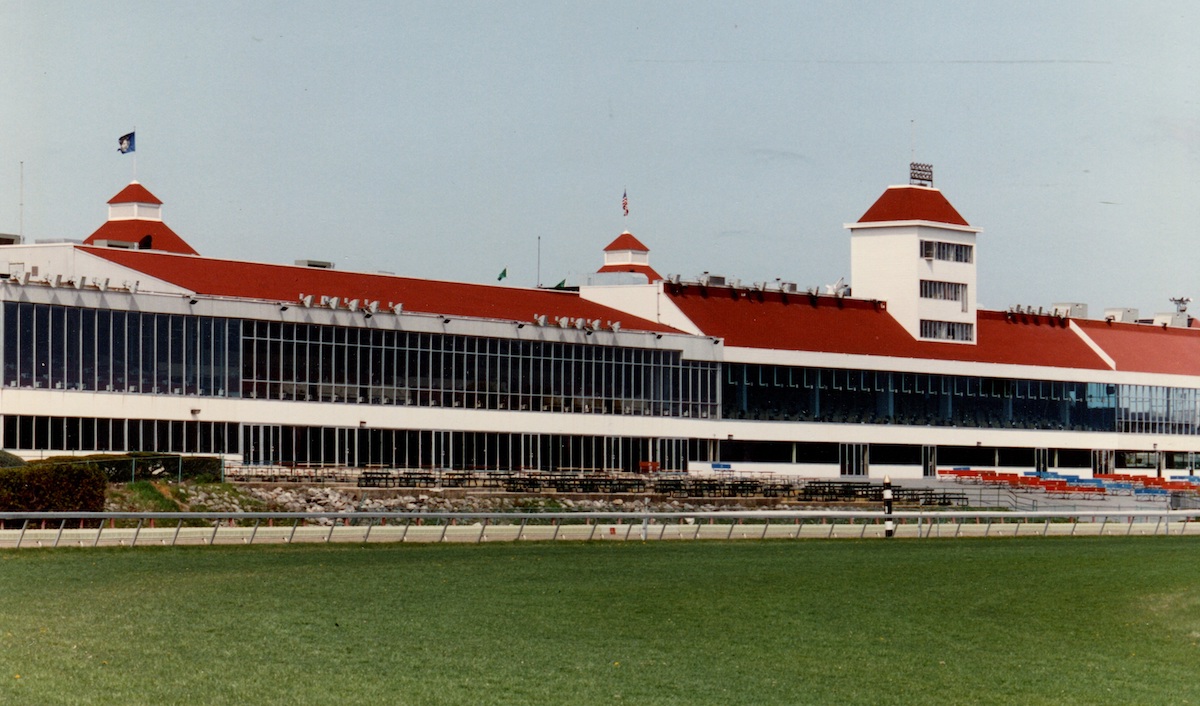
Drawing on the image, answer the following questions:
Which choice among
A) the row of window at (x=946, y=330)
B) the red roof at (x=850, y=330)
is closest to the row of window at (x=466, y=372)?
the red roof at (x=850, y=330)

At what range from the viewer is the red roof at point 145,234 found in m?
90.4

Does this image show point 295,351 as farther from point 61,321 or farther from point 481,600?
point 481,600

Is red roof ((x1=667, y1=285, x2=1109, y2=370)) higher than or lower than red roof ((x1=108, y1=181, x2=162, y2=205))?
lower

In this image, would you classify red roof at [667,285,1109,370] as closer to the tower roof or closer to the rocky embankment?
the rocky embankment

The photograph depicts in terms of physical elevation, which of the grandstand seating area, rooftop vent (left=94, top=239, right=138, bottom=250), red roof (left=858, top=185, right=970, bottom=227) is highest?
red roof (left=858, top=185, right=970, bottom=227)

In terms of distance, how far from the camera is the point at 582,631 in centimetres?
2097

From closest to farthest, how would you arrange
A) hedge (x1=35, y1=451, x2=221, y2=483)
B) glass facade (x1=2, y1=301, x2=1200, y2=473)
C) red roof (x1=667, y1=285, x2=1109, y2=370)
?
hedge (x1=35, y1=451, x2=221, y2=483), glass facade (x1=2, y1=301, x2=1200, y2=473), red roof (x1=667, y1=285, x2=1109, y2=370)

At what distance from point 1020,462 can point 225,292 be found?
46658 mm

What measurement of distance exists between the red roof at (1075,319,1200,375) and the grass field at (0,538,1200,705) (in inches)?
2885

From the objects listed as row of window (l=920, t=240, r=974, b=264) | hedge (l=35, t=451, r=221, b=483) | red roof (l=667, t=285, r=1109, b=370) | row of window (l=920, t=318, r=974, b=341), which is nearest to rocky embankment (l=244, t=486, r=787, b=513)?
hedge (l=35, t=451, r=221, b=483)

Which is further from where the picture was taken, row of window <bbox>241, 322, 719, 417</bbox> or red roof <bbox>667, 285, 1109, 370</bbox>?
red roof <bbox>667, 285, 1109, 370</bbox>

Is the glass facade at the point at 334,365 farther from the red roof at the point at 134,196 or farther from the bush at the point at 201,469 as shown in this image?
the red roof at the point at 134,196

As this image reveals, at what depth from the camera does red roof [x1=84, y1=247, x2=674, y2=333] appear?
6938 centimetres

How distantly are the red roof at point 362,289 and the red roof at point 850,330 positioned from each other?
3.62 meters
